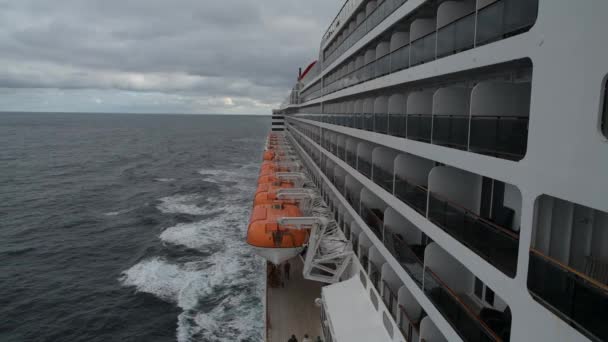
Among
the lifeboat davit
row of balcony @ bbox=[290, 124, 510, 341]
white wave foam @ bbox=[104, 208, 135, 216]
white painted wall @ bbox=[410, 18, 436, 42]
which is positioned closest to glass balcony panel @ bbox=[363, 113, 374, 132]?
row of balcony @ bbox=[290, 124, 510, 341]

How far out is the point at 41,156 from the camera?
78.5 metres

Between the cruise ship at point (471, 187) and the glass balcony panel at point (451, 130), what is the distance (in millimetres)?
41

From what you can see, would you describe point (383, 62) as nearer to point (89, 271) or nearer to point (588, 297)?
point (588, 297)

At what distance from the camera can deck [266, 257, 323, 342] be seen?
16.6 metres

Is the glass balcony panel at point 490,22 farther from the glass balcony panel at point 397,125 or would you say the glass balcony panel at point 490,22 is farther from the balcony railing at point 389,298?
the balcony railing at point 389,298

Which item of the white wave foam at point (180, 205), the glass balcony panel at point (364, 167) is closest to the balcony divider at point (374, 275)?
the glass balcony panel at point (364, 167)

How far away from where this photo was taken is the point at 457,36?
8547mm

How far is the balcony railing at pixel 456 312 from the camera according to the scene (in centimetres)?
715

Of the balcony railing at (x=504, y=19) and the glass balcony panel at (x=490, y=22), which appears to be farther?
the glass balcony panel at (x=490, y=22)

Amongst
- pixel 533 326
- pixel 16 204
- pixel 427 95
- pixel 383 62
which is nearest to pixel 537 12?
pixel 533 326

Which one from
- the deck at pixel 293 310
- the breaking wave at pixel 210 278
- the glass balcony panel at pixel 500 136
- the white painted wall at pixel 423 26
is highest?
the white painted wall at pixel 423 26

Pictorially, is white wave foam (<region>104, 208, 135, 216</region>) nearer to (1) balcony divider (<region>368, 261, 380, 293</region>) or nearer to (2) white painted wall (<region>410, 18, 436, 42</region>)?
(1) balcony divider (<region>368, 261, 380, 293</region>)

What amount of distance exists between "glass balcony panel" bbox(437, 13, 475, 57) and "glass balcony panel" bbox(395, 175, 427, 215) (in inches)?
135

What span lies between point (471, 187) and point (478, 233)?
7.94 feet
